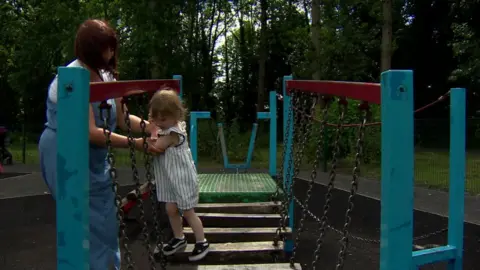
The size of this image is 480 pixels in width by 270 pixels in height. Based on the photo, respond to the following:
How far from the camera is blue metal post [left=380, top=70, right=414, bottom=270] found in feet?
3.99

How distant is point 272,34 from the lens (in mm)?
21812

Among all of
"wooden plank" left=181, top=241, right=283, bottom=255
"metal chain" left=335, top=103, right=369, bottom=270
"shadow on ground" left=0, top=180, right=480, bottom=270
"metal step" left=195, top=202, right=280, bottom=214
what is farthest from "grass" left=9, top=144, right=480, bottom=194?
"metal chain" left=335, top=103, right=369, bottom=270

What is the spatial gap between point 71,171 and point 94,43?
53cm

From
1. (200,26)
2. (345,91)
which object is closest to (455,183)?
(345,91)

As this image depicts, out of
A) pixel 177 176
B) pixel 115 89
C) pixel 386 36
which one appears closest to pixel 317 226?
pixel 177 176

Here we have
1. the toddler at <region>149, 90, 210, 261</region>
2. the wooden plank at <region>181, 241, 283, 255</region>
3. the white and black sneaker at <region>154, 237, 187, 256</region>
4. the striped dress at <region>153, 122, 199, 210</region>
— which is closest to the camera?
the toddler at <region>149, 90, 210, 261</region>

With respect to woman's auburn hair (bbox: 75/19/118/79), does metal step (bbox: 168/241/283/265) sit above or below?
below

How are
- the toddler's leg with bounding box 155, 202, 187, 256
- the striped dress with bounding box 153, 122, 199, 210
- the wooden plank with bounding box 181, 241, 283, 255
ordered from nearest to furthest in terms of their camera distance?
the striped dress with bounding box 153, 122, 199, 210, the toddler's leg with bounding box 155, 202, 187, 256, the wooden plank with bounding box 181, 241, 283, 255

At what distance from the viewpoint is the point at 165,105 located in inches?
88.7

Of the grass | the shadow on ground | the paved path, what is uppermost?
the grass

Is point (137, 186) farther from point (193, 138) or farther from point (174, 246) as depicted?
point (193, 138)

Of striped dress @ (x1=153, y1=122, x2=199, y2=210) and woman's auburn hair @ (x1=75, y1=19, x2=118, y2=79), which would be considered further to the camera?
striped dress @ (x1=153, y1=122, x2=199, y2=210)

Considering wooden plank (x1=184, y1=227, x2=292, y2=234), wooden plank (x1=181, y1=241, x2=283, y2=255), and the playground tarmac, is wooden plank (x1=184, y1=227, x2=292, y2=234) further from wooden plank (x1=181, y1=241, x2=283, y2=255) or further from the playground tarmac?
the playground tarmac

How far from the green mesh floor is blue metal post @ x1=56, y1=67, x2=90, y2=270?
A: 9.19 feet
